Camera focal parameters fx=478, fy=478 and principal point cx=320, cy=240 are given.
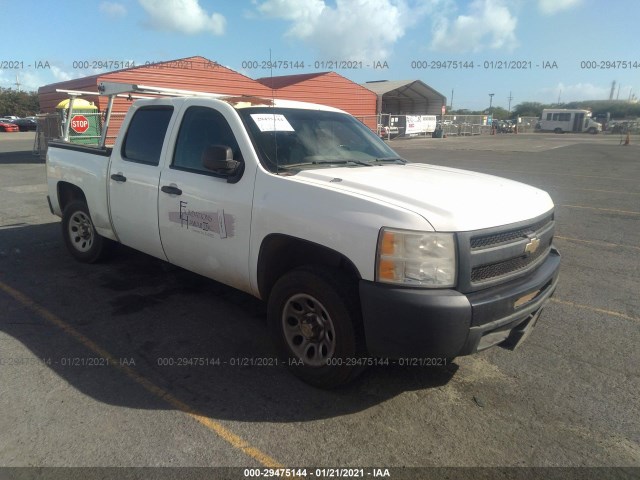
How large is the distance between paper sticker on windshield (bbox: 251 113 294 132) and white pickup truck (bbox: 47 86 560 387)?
A: 1cm

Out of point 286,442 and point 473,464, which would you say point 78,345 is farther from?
point 473,464

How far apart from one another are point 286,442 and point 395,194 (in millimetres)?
1577

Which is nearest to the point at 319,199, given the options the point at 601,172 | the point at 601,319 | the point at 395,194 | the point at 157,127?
the point at 395,194

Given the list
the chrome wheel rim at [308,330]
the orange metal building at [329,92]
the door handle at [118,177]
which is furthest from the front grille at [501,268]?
the orange metal building at [329,92]

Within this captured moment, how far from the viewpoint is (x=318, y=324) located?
3.16 meters

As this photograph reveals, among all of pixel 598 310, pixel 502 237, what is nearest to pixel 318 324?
pixel 502 237

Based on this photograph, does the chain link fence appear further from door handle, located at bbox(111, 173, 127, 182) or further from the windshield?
the windshield

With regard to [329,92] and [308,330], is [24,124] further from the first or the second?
[308,330]

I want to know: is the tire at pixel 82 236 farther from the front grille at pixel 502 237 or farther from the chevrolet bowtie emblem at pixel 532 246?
the chevrolet bowtie emblem at pixel 532 246

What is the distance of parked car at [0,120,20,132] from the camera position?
42.8 metres

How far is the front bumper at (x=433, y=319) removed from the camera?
2.61m

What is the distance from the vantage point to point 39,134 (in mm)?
20078

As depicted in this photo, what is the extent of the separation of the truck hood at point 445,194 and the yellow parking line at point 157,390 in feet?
5.20

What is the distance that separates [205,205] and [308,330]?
1311 millimetres
